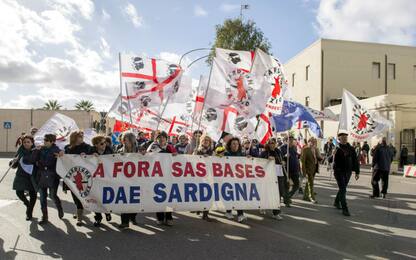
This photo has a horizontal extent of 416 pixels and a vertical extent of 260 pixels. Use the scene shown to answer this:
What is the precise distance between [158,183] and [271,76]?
444 centimetres

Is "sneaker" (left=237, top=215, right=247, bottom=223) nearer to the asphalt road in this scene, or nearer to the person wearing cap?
the asphalt road

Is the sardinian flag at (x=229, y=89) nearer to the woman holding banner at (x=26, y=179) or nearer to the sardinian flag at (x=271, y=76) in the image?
the sardinian flag at (x=271, y=76)

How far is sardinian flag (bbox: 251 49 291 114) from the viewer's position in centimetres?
964

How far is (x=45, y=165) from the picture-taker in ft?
23.5

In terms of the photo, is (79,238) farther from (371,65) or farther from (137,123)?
(371,65)

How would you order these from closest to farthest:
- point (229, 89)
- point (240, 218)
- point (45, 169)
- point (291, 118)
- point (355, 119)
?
point (45, 169)
point (240, 218)
point (229, 89)
point (355, 119)
point (291, 118)

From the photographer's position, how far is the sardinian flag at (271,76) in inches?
380

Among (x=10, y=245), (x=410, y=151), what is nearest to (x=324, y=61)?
(x=410, y=151)

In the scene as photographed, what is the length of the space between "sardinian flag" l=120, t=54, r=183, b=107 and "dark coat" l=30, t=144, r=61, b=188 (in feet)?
9.47

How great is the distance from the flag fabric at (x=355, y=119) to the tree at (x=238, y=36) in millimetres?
26199

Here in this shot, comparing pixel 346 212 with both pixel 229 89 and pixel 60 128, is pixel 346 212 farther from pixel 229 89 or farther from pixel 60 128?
pixel 60 128

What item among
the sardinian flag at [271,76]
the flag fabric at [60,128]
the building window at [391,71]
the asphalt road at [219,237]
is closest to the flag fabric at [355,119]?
the sardinian flag at [271,76]

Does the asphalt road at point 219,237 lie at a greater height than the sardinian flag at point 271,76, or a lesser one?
lesser

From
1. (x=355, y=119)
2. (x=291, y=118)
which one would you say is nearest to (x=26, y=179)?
(x=291, y=118)
